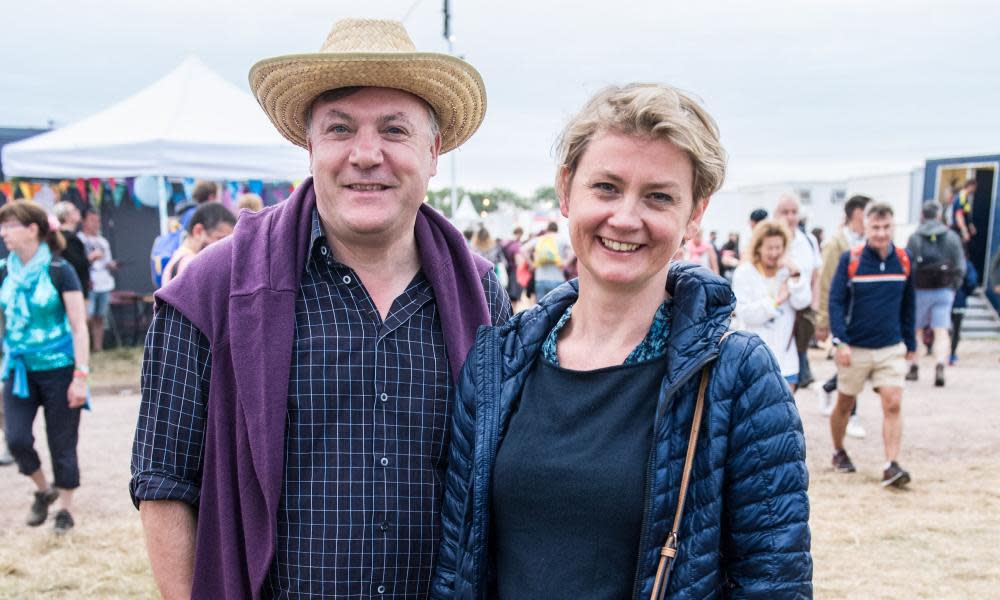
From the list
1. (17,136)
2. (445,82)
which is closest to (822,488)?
(445,82)

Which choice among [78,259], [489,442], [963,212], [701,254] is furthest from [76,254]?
[963,212]

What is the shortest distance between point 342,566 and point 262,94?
4.12 ft

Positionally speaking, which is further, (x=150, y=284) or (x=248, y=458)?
(x=150, y=284)

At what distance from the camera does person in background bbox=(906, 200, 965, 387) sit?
871 centimetres

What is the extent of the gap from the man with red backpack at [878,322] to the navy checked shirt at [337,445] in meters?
4.46

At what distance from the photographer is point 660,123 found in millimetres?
1389

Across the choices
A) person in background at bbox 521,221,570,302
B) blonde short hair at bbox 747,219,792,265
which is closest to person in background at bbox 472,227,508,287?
person in background at bbox 521,221,570,302

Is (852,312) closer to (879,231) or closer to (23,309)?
(879,231)

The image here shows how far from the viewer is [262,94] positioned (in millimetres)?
1995

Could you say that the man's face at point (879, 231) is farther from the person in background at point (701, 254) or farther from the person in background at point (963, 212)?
the person in background at point (963, 212)

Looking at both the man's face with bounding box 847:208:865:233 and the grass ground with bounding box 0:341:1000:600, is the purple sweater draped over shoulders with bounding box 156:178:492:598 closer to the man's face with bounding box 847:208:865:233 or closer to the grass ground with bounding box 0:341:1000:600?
the grass ground with bounding box 0:341:1000:600

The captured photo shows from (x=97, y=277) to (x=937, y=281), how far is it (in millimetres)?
10895

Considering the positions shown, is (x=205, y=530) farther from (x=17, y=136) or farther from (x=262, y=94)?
(x=17, y=136)

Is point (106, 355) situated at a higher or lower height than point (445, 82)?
lower
